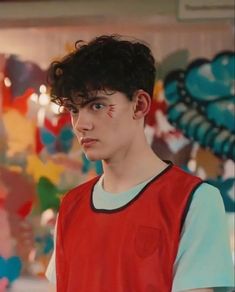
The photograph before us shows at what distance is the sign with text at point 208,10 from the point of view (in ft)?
4.19

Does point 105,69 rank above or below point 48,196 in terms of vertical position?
above

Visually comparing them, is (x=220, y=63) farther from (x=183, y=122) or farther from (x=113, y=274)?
(x=113, y=274)

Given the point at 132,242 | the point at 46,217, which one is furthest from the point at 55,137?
the point at 132,242

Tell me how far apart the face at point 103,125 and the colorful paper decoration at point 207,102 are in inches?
28.0

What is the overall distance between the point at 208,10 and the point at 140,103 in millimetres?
719

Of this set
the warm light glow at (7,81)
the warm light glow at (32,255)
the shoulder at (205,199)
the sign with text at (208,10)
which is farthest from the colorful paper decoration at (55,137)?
the shoulder at (205,199)

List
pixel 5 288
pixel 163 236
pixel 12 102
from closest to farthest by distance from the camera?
pixel 163 236 < pixel 5 288 < pixel 12 102

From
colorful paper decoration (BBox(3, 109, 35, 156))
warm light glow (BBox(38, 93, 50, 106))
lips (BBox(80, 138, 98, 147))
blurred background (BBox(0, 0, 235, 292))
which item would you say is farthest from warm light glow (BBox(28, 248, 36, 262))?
lips (BBox(80, 138, 98, 147))

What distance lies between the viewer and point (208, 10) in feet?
4.22

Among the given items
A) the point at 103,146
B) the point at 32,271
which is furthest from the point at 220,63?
the point at 103,146

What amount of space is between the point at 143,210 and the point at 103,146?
0.29ft

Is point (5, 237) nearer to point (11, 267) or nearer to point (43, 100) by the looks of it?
point (11, 267)

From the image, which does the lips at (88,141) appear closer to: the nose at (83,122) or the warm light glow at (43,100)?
the nose at (83,122)

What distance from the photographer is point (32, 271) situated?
1.24 metres
